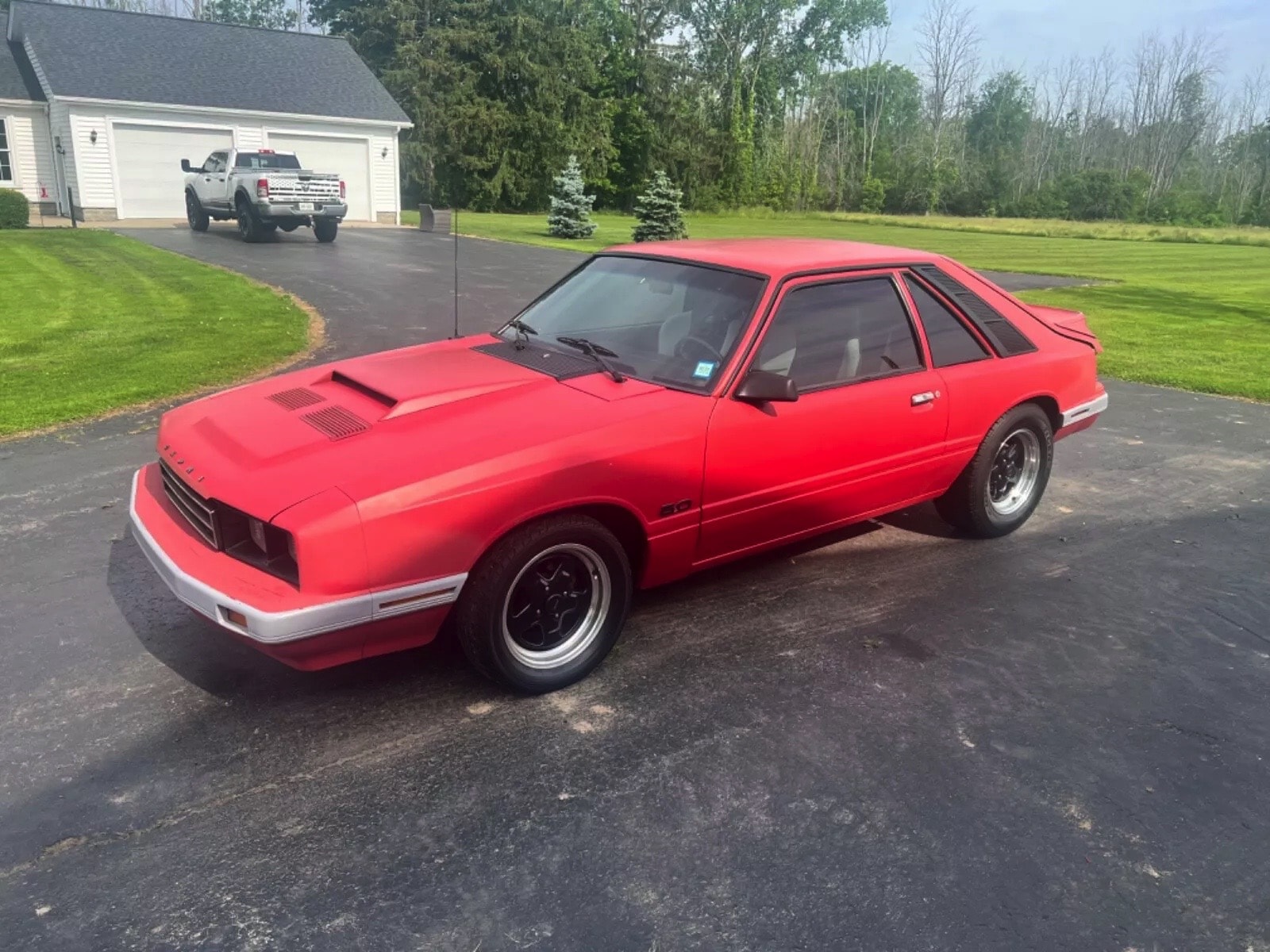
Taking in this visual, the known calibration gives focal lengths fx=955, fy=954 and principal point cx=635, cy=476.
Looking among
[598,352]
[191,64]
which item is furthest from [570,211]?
[598,352]

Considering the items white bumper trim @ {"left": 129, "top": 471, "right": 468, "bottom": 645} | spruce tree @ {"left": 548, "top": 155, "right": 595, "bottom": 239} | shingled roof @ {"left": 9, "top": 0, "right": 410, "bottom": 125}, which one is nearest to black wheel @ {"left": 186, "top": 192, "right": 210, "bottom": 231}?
shingled roof @ {"left": 9, "top": 0, "right": 410, "bottom": 125}

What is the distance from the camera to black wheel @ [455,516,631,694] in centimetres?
324

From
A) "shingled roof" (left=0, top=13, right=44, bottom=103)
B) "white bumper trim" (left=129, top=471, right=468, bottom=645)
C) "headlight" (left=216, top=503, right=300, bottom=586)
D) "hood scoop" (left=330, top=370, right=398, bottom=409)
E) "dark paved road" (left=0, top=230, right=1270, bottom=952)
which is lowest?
"dark paved road" (left=0, top=230, right=1270, bottom=952)

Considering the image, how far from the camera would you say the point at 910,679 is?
373 cm

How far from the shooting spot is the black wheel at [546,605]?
3.24 metres

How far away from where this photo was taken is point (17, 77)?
26828 millimetres

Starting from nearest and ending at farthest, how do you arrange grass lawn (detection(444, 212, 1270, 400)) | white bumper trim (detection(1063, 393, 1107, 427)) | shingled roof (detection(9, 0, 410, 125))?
1. white bumper trim (detection(1063, 393, 1107, 427))
2. grass lawn (detection(444, 212, 1270, 400))
3. shingled roof (detection(9, 0, 410, 125))

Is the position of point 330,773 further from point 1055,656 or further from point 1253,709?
point 1253,709

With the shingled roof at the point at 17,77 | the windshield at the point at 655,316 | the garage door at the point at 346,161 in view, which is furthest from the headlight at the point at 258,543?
the shingled roof at the point at 17,77

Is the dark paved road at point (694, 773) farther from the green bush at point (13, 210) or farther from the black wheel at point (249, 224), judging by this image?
the green bush at point (13, 210)

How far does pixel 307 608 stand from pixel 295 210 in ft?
65.9

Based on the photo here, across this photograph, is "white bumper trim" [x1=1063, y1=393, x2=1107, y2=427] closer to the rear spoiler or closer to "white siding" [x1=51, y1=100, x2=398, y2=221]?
the rear spoiler

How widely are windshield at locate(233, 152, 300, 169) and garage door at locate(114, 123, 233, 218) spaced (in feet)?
22.0

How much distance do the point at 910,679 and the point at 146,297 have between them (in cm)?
1269
